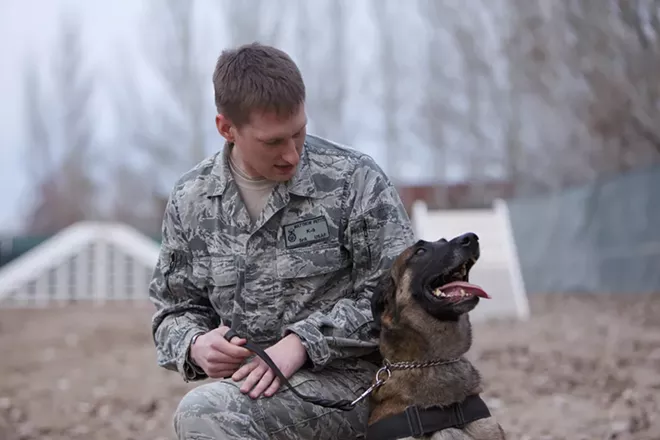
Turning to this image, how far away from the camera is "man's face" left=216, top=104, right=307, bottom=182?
310 cm

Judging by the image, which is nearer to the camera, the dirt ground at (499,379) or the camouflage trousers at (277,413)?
the camouflage trousers at (277,413)

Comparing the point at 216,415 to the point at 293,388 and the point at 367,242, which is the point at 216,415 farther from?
the point at 367,242

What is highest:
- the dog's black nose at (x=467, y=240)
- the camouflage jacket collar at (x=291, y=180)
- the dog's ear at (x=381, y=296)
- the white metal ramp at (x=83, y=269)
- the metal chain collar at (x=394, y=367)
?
the camouflage jacket collar at (x=291, y=180)

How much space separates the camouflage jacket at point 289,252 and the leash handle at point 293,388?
0.17 metres

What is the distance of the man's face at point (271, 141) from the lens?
310cm

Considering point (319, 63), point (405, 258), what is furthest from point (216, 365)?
point (319, 63)

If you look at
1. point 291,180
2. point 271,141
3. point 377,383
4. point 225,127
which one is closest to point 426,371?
point 377,383

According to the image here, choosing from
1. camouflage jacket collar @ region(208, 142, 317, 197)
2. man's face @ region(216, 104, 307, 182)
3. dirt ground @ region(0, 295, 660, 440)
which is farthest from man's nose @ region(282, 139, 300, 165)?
dirt ground @ region(0, 295, 660, 440)

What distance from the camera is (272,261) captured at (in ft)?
10.8

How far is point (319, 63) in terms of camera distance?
2912 centimetres

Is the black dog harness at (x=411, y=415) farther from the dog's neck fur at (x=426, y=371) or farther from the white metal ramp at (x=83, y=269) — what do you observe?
the white metal ramp at (x=83, y=269)

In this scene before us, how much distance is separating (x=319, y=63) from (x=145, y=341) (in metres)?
18.3

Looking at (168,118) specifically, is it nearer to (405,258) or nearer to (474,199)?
(474,199)

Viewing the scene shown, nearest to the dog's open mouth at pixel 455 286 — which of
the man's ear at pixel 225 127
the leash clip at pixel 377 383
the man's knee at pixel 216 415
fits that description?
the leash clip at pixel 377 383
